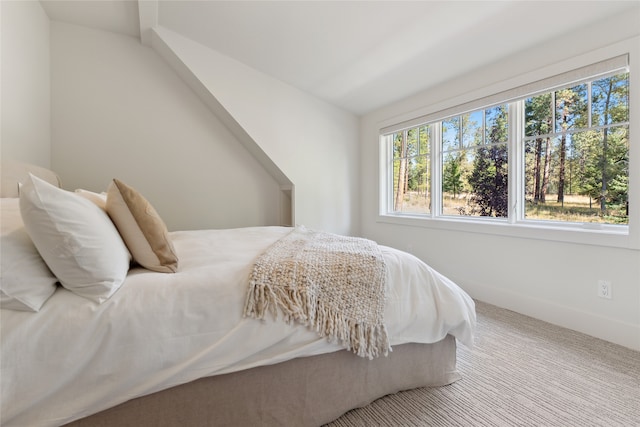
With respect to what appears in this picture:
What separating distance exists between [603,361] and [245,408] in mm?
2074

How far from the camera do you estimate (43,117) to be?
2.55m

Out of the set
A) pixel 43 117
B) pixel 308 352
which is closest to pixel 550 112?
pixel 308 352

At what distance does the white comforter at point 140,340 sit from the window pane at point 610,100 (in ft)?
7.08

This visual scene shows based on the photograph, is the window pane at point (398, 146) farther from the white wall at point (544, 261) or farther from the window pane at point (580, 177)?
the window pane at point (580, 177)

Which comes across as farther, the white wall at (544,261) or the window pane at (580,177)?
the window pane at (580,177)

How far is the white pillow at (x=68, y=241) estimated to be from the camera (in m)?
0.88

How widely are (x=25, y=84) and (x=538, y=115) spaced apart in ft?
13.8

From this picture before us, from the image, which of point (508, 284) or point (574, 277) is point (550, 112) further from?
point (508, 284)

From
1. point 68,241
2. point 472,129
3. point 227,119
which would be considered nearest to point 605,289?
point 472,129

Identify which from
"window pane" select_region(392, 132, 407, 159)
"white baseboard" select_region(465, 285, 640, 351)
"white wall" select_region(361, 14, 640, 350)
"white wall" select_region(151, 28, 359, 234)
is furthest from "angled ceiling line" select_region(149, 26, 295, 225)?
"white baseboard" select_region(465, 285, 640, 351)

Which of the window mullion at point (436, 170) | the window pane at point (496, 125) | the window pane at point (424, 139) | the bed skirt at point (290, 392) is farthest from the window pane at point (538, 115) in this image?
the bed skirt at point (290, 392)

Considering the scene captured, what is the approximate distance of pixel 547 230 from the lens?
2285mm

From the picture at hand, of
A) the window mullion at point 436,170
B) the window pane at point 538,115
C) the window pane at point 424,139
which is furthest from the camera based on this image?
the window pane at point 424,139

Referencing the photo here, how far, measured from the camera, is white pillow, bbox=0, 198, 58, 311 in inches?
32.4
